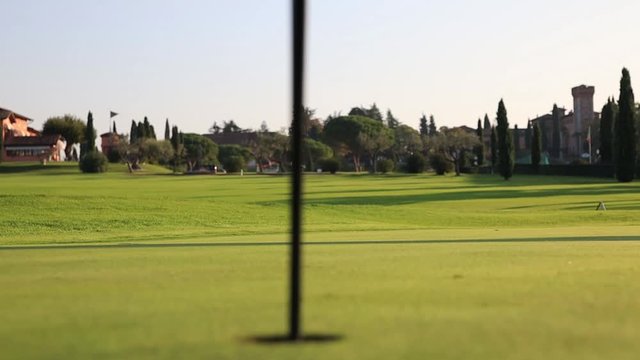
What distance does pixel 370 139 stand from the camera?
461ft

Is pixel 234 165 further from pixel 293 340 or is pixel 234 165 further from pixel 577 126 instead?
pixel 293 340

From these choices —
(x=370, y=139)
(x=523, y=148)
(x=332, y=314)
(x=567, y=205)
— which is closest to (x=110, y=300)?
(x=332, y=314)

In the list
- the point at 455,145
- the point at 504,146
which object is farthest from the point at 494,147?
the point at 504,146

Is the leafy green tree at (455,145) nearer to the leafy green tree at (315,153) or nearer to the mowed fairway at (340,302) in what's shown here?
the leafy green tree at (315,153)

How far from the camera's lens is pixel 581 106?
545 feet

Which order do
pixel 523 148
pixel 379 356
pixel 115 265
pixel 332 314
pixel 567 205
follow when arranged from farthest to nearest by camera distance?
1. pixel 523 148
2. pixel 567 205
3. pixel 115 265
4. pixel 332 314
5. pixel 379 356

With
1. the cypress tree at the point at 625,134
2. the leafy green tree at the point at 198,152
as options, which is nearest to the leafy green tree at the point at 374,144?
the leafy green tree at the point at 198,152

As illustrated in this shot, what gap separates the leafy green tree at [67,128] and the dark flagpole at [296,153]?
476 feet

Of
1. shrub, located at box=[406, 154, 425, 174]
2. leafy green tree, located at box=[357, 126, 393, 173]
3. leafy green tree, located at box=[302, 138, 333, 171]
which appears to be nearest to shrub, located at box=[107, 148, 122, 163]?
leafy green tree, located at box=[302, 138, 333, 171]

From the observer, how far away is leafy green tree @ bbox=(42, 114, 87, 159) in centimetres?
14162

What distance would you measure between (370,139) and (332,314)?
442 ft

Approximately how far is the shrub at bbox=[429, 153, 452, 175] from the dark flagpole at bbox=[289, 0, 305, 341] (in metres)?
106

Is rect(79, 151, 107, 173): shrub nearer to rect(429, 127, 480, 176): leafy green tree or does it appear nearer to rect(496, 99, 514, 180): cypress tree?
rect(429, 127, 480, 176): leafy green tree

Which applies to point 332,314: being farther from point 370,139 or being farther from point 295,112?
point 370,139
